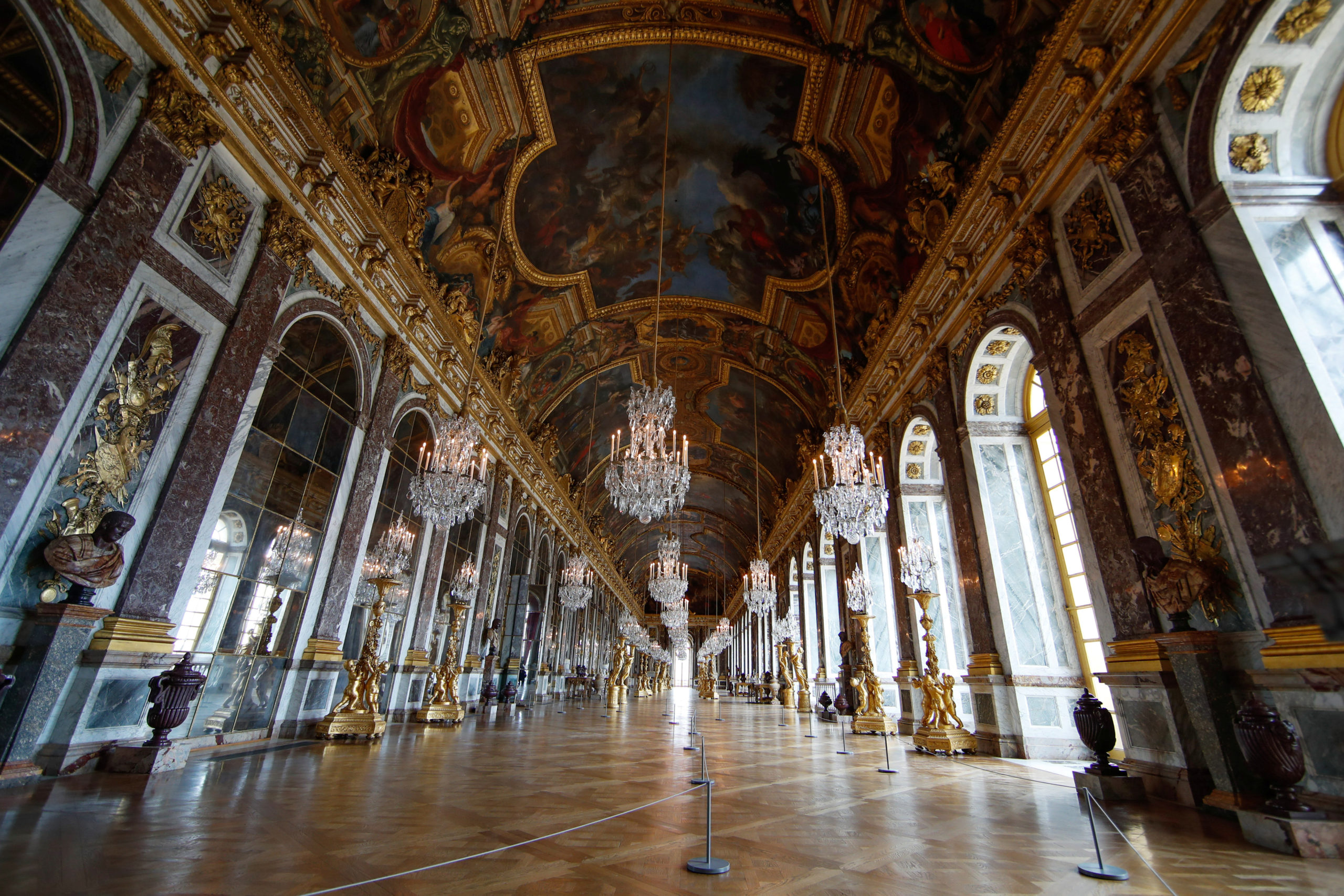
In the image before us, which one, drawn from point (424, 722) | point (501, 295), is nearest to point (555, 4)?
point (501, 295)

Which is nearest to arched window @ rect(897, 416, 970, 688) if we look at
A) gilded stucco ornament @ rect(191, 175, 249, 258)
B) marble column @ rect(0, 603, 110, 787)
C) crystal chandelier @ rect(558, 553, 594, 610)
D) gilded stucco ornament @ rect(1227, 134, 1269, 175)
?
gilded stucco ornament @ rect(1227, 134, 1269, 175)

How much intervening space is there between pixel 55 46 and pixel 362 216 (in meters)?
3.60

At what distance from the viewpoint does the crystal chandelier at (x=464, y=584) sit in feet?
36.0

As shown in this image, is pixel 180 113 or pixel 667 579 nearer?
pixel 180 113

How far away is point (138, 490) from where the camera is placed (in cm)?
471

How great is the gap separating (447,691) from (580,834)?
24.3ft

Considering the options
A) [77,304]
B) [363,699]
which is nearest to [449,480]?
[363,699]

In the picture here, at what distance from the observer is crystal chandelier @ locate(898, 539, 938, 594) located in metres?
7.78

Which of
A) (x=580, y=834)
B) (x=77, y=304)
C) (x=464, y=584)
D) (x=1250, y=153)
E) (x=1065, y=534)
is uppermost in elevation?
(x=1250, y=153)

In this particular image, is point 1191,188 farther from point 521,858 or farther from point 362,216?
point 362,216

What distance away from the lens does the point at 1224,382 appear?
4008 millimetres

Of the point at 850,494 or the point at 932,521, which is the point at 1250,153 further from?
the point at 932,521

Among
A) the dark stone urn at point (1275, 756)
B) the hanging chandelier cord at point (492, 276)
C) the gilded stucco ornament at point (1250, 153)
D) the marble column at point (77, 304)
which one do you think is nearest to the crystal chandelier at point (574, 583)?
the hanging chandelier cord at point (492, 276)

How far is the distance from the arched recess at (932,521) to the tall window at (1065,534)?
179cm
